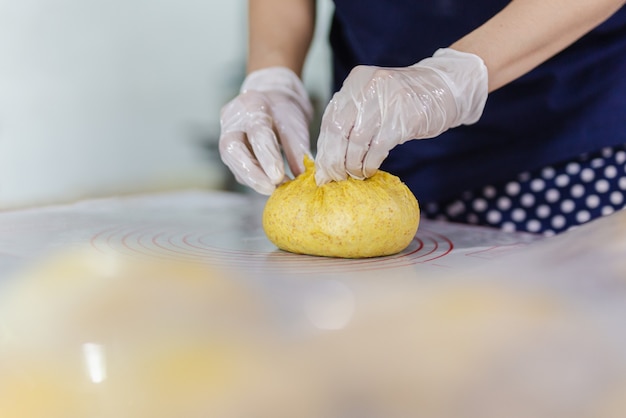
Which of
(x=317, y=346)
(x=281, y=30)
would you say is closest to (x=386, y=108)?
(x=317, y=346)

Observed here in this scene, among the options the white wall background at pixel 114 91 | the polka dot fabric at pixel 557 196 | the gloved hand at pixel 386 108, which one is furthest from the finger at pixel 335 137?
the white wall background at pixel 114 91

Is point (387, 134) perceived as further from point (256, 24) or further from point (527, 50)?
point (256, 24)

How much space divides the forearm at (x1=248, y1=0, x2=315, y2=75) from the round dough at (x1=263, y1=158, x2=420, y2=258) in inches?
22.5

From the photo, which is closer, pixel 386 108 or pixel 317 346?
pixel 317 346

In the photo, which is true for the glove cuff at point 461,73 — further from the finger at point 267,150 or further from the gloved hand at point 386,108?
the finger at point 267,150

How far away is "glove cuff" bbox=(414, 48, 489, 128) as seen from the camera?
1019 mm

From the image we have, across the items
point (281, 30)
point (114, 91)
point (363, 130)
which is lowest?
point (363, 130)

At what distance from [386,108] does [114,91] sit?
2077mm

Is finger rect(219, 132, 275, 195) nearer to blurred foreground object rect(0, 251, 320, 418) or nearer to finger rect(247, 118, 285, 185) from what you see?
finger rect(247, 118, 285, 185)

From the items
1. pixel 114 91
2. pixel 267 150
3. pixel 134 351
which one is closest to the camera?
pixel 134 351

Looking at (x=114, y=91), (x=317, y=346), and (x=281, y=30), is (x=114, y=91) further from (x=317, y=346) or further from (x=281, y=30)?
(x=317, y=346)

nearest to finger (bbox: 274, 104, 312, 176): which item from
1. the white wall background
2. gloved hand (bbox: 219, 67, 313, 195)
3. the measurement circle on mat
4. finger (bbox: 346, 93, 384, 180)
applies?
gloved hand (bbox: 219, 67, 313, 195)

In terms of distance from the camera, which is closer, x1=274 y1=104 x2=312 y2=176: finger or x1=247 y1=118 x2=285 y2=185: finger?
Result: x1=247 y1=118 x2=285 y2=185: finger

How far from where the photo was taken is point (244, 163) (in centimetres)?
119
